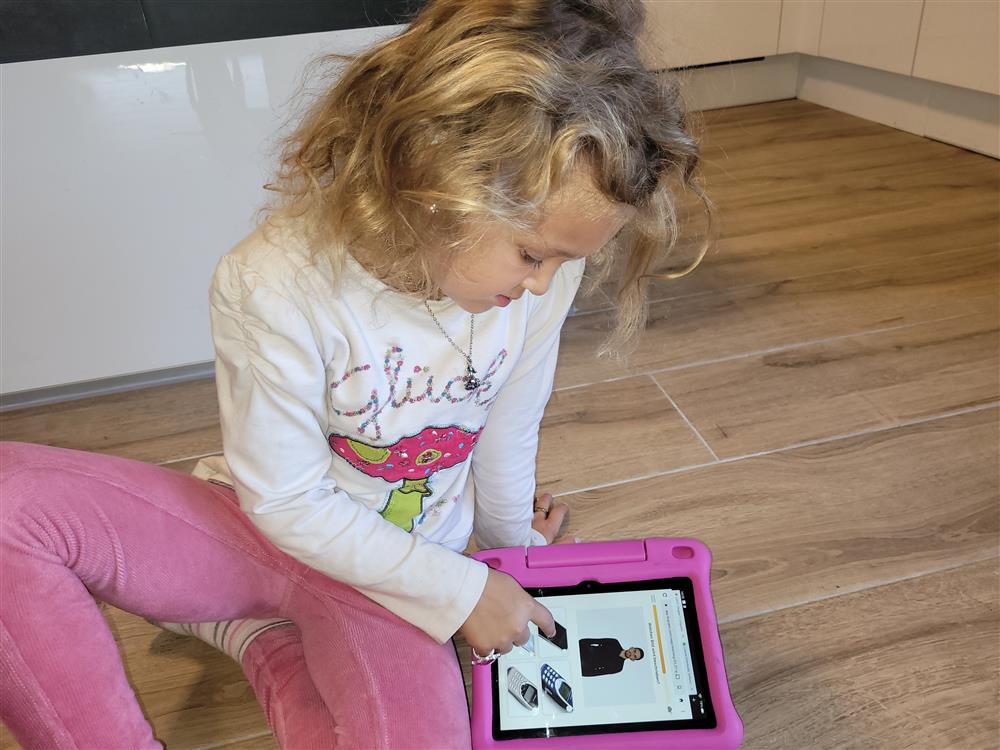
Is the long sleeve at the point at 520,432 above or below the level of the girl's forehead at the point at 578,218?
below

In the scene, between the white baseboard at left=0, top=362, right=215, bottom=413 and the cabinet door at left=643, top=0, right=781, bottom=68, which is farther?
the cabinet door at left=643, top=0, right=781, bottom=68

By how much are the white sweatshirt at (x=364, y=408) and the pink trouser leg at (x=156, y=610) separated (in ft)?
0.14

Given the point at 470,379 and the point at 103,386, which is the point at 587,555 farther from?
the point at 103,386

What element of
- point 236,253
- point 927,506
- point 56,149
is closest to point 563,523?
point 927,506

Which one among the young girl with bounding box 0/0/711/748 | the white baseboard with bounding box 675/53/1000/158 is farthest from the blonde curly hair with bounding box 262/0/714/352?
the white baseboard with bounding box 675/53/1000/158

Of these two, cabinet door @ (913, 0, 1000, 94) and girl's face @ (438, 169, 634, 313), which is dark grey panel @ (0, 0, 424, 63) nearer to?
girl's face @ (438, 169, 634, 313)

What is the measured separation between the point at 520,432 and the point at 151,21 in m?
0.63

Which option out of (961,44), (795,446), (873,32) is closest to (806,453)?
(795,446)

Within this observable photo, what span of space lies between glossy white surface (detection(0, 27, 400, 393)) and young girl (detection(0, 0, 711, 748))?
451mm

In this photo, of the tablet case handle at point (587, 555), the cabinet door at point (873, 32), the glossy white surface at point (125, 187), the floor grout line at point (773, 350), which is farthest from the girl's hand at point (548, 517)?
the cabinet door at point (873, 32)

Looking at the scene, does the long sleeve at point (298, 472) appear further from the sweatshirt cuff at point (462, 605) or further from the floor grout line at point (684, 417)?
the floor grout line at point (684, 417)

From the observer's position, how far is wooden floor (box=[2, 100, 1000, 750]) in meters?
0.79

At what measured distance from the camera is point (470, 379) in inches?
26.9

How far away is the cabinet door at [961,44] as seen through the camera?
1.70 metres
